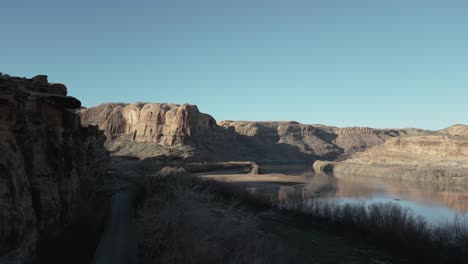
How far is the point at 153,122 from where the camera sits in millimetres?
113438

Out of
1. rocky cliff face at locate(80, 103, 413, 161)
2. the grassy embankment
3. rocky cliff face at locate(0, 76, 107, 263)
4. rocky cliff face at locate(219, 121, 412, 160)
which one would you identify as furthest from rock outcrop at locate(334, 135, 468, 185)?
rocky cliff face at locate(219, 121, 412, 160)

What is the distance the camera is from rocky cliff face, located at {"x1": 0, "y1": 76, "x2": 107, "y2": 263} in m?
8.44

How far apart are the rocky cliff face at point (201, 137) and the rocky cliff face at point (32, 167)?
256 ft

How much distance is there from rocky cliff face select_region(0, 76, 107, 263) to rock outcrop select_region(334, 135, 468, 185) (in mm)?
62383

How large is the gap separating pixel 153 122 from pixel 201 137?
49.1 feet

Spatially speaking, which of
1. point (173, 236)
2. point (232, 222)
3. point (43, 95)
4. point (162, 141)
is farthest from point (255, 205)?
point (162, 141)

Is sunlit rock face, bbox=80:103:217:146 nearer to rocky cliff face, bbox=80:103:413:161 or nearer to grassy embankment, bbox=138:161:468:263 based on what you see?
rocky cliff face, bbox=80:103:413:161

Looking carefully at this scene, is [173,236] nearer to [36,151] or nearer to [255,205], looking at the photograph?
[36,151]

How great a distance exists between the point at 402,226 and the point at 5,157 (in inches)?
695

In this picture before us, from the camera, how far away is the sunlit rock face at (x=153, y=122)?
10894 cm

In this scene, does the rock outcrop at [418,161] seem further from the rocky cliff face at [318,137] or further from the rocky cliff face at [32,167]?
the rocky cliff face at [318,137]

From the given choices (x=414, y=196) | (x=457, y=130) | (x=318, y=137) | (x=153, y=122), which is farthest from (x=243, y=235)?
(x=318, y=137)

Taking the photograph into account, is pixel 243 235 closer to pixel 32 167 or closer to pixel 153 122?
pixel 32 167

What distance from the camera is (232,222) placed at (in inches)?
597
